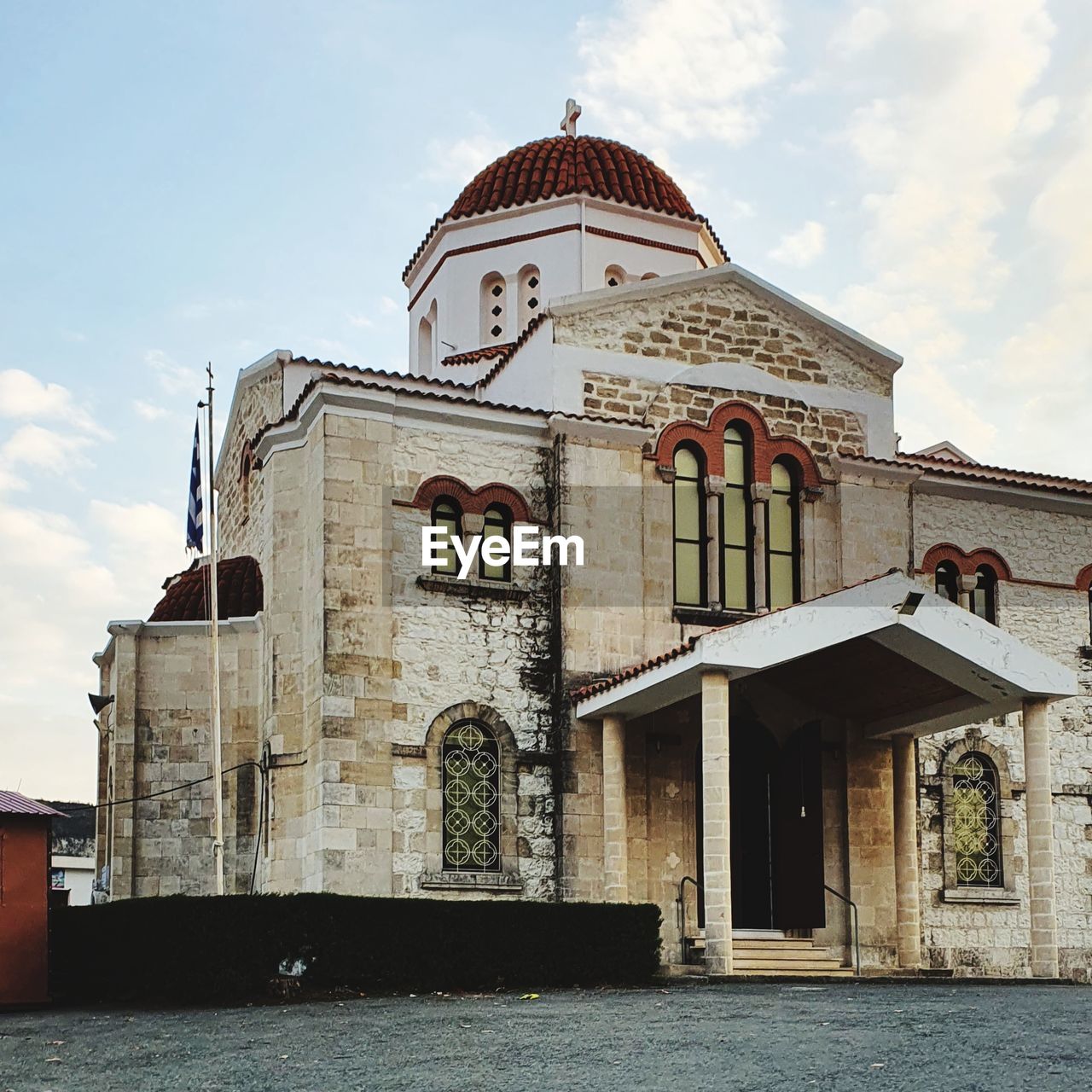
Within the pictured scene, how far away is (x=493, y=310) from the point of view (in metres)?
27.9

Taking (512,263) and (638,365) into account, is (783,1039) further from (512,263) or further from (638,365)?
(512,263)

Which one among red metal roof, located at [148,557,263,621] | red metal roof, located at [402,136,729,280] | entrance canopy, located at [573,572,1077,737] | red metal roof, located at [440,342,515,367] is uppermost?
red metal roof, located at [402,136,729,280]

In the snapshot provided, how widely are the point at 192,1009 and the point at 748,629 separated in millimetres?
7264

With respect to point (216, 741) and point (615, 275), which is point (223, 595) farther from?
point (615, 275)

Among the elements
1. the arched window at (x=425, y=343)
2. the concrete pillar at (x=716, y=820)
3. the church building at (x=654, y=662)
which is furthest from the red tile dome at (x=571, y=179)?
the concrete pillar at (x=716, y=820)

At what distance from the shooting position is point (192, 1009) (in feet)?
Result: 51.4

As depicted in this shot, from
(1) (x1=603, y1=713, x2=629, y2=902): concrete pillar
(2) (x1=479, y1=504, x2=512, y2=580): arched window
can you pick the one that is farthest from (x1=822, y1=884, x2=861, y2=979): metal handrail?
(2) (x1=479, y1=504, x2=512, y2=580): arched window

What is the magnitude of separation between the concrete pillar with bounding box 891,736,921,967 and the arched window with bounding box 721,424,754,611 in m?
2.92

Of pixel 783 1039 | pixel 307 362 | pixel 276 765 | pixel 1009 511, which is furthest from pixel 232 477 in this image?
pixel 783 1039

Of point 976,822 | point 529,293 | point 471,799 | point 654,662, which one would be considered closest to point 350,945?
point 471,799

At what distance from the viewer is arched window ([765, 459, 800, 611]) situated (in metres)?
22.9

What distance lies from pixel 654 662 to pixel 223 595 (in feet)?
23.0

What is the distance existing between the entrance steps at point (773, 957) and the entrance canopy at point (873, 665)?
301 cm

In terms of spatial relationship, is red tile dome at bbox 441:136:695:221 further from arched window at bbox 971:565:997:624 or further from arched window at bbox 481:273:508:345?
arched window at bbox 971:565:997:624
